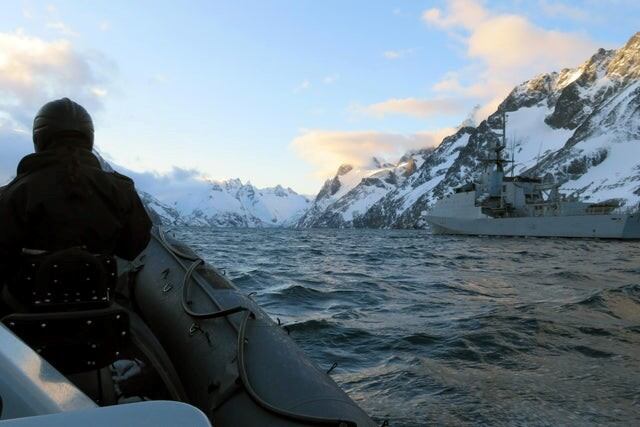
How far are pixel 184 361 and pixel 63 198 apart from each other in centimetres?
157

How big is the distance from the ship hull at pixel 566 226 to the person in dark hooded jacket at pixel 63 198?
4503 cm

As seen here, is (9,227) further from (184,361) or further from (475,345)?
(475,345)

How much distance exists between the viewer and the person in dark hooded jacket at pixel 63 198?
2455 mm

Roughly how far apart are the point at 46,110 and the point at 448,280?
11613 mm

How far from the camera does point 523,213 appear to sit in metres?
49.8

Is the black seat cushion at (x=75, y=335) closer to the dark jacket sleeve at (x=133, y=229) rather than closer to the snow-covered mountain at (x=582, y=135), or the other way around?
the dark jacket sleeve at (x=133, y=229)

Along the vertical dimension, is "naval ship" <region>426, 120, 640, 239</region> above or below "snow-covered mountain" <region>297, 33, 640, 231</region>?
below

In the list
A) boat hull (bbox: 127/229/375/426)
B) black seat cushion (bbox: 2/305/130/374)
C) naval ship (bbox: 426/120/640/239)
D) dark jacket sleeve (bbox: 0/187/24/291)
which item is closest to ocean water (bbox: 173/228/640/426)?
boat hull (bbox: 127/229/375/426)

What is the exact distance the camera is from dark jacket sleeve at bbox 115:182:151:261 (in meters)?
2.84

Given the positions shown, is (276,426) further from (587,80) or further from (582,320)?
(587,80)

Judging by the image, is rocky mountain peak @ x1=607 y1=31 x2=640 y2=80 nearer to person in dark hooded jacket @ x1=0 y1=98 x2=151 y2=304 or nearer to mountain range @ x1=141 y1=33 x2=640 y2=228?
mountain range @ x1=141 y1=33 x2=640 y2=228

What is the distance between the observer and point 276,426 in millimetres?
2422

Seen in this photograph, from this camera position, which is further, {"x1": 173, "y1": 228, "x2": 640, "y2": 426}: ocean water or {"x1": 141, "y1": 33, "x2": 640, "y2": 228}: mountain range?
{"x1": 141, "y1": 33, "x2": 640, "y2": 228}: mountain range

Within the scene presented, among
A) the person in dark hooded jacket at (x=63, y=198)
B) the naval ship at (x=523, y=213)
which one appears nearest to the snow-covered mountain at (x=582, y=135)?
the naval ship at (x=523, y=213)
